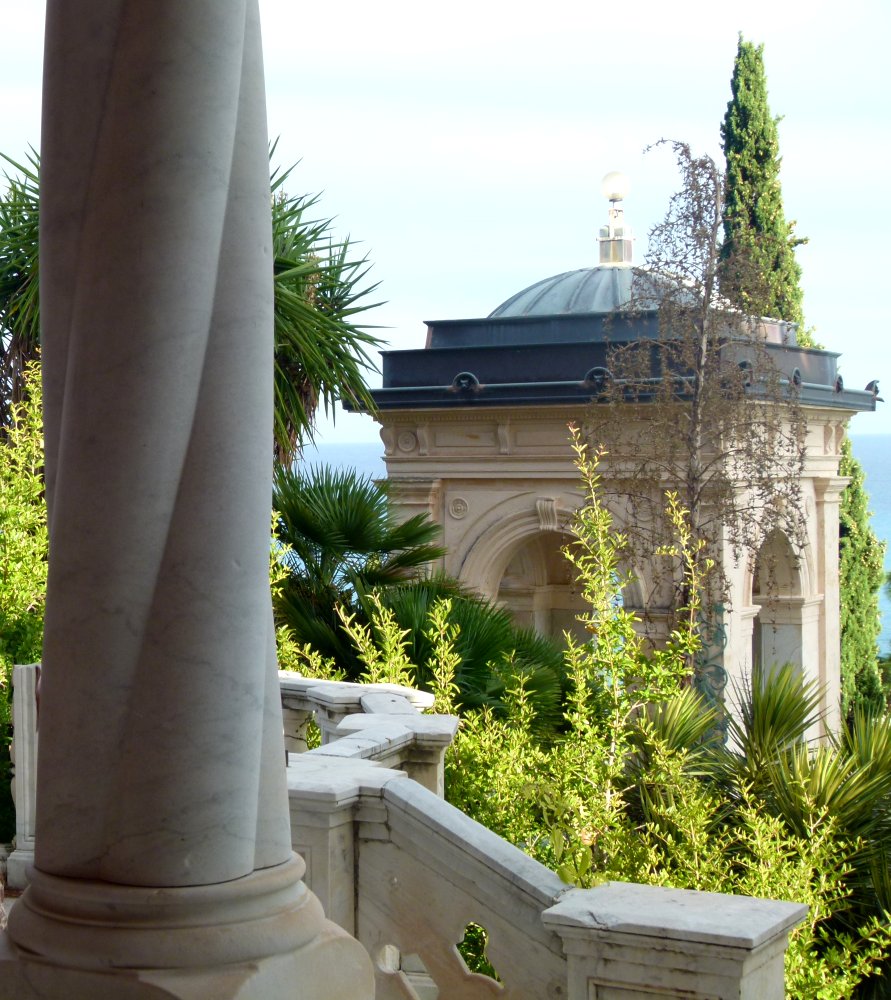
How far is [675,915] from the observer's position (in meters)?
3.38

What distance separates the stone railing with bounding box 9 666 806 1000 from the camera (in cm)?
334

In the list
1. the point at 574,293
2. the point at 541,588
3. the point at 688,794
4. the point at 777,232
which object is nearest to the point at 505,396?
the point at 574,293

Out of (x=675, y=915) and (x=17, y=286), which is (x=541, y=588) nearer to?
(x=17, y=286)

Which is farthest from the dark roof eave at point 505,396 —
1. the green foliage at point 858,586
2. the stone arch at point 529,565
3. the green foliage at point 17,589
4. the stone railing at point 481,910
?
the stone railing at point 481,910

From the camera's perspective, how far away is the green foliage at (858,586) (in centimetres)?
2255

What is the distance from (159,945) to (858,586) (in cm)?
2194

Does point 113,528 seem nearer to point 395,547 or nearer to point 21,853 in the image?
point 21,853

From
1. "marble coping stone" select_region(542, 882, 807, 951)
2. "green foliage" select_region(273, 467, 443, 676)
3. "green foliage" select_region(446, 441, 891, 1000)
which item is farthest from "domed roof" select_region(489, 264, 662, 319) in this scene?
"marble coping stone" select_region(542, 882, 807, 951)

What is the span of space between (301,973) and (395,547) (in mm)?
7521

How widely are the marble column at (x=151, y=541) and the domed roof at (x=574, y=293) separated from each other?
16.4 meters

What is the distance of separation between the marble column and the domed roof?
16386mm

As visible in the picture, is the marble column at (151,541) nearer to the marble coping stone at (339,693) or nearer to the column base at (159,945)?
the column base at (159,945)

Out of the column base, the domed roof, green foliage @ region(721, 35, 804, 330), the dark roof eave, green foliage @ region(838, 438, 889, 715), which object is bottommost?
green foliage @ region(838, 438, 889, 715)

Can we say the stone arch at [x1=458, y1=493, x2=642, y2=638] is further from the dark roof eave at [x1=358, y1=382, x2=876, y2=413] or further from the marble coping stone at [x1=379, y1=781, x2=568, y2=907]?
the marble coping stone at [x1=379, y1=781, x2=568, y2=907]
